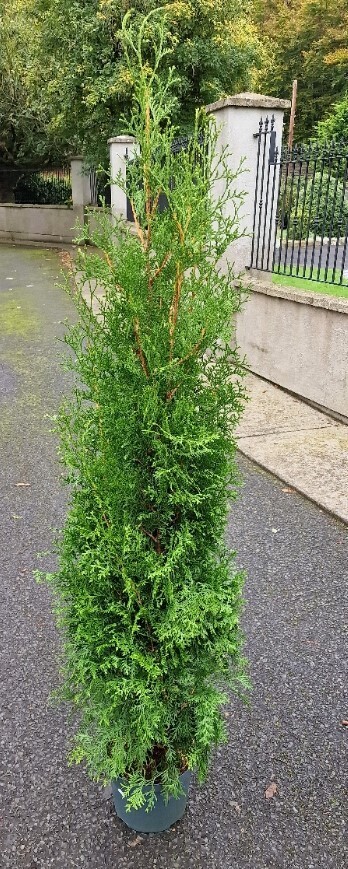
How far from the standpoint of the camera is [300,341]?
21.9 feet

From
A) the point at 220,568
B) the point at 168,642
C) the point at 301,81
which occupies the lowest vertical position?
the point at 168,642

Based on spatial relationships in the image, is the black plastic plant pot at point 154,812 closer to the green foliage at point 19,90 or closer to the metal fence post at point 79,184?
the metal fence post at point 79,184

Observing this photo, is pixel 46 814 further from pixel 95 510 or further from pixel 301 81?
pixel 301 81

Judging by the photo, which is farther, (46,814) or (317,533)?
(317,533)

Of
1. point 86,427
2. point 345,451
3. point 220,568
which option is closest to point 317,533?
point 345,451

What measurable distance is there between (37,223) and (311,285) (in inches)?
636

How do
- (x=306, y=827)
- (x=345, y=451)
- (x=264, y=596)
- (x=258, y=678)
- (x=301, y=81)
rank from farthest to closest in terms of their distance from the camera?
(x=301, y=81) → (x=345, y=451) → (x=264, y=596) → (x=258, y=678) → (x=306, y=827)

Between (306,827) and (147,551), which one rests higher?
(147,551)

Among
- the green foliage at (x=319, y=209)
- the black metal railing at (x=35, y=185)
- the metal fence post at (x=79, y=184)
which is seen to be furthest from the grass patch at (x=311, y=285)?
the black metal railing at (x=35, y=185)

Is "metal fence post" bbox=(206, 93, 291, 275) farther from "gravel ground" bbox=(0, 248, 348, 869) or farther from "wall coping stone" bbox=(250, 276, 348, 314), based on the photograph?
"gravel ground" bbox=(0, 248, 348, 869)

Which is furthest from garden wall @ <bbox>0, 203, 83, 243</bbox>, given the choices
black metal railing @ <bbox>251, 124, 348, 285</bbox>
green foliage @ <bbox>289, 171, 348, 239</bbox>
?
black metal railing @ <bbox>251, 124, 348, 285</bbox>

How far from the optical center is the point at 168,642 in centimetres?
192

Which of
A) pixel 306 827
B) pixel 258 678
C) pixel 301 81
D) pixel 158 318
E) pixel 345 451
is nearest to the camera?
pixel 158 318

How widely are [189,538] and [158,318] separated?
2.03 feet
